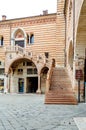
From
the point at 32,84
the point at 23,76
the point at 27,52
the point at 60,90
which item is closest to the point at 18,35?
the point at 27,52

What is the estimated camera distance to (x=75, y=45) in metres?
19.5

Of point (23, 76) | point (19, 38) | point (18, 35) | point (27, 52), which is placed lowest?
point (23, 76)

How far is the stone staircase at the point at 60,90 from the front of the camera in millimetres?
18567

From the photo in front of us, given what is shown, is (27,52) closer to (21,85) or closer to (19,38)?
(19,38)

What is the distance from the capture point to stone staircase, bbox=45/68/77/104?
60.9 ft

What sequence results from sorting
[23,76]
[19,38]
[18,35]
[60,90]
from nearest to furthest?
[60,90], [23,76], [18,35], [19,38]

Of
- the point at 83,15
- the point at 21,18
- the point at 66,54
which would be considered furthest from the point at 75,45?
the point at 21,18

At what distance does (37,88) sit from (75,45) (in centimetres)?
1901

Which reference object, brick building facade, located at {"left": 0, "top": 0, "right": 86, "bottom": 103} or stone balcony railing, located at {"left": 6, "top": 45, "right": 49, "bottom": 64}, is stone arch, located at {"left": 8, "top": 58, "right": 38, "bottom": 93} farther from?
stone balcony railing, located at {"left": 6, "top": 45, "right": 49, "bottom": 64}

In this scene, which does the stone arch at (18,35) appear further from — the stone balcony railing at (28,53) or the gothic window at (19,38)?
the stone balcony railing at (28,53)

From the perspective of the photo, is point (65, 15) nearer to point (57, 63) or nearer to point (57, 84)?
point (57, 63)

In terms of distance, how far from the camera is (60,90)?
2092 centimetres

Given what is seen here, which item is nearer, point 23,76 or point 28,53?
point 28,53

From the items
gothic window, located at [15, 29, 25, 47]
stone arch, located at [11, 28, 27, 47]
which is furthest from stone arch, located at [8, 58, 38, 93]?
stone arch, located at [11, 28, 27, 47]
